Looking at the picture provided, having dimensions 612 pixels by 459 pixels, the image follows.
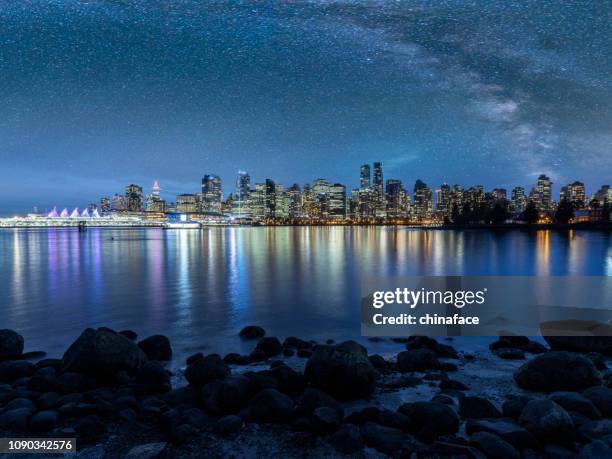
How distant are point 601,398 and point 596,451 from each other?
1.79 meters

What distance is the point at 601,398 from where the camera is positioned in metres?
6.22

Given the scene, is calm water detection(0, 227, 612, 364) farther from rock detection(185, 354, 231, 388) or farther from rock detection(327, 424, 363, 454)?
rock detection(327, 424, 363, 454)

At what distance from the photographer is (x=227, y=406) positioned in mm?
6387

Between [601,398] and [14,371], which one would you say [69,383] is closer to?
[14,371]

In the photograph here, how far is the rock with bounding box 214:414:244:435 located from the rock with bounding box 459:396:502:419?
129 inches

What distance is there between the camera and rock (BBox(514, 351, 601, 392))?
23.0 ft

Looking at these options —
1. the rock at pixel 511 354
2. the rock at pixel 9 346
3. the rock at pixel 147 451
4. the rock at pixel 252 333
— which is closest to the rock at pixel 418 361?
the rock at pixel 511 354

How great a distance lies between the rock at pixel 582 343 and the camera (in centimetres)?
938

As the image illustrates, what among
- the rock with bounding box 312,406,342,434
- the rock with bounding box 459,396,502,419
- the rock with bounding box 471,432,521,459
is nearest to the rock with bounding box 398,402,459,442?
the rock with bounding box 459,396,502,419

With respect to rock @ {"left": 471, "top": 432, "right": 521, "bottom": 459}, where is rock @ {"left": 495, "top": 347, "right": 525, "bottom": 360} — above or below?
below

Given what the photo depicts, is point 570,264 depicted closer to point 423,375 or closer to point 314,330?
point 314,330

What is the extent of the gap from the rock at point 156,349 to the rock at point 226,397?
3.52 metres
